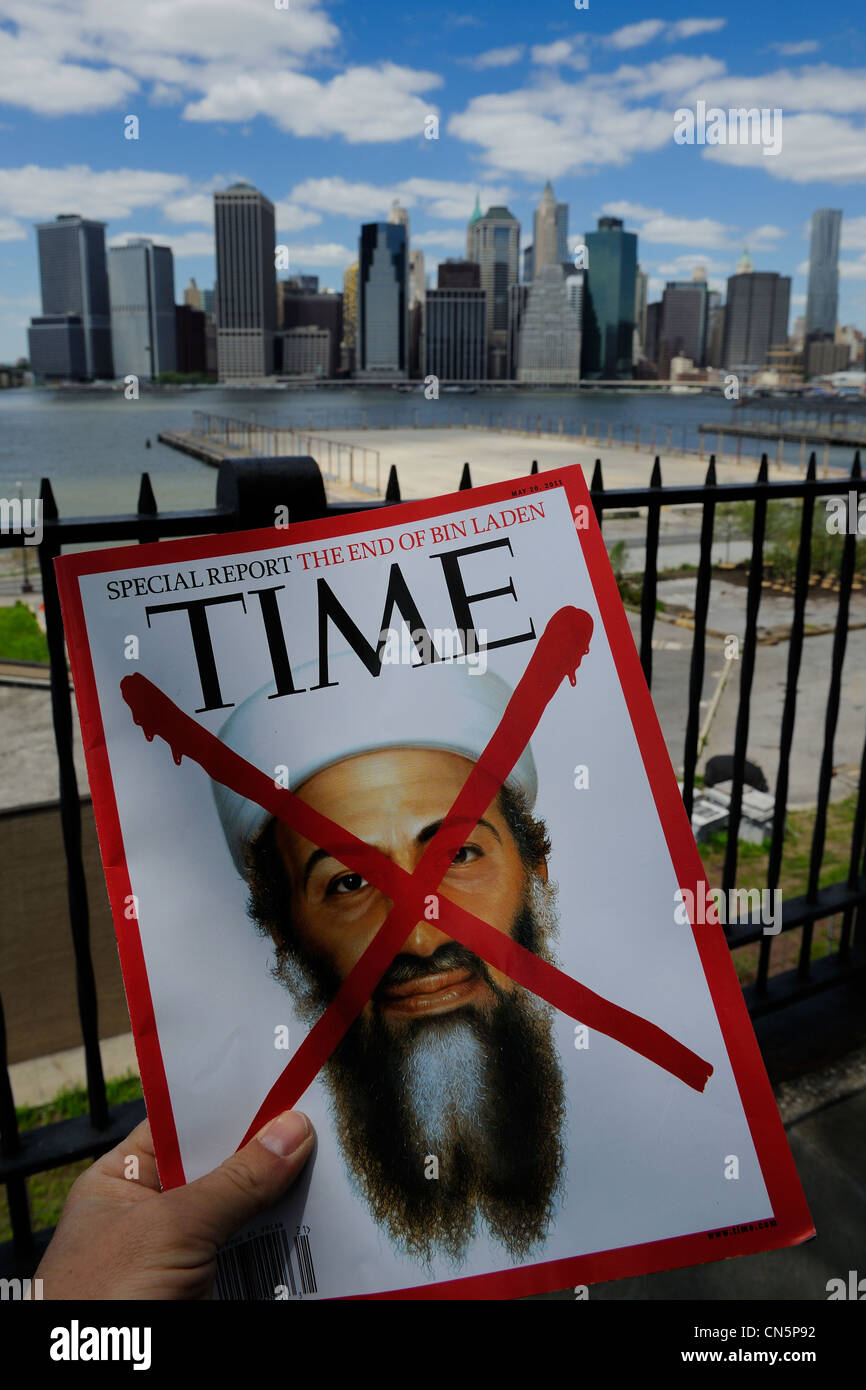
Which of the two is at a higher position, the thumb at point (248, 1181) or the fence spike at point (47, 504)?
the fence spike at point (47, 504)

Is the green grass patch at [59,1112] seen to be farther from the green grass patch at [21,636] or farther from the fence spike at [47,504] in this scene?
the green grass patch at [21,636]

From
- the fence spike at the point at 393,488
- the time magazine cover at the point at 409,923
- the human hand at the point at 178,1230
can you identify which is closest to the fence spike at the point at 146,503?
the fence spike at the point at 393,488

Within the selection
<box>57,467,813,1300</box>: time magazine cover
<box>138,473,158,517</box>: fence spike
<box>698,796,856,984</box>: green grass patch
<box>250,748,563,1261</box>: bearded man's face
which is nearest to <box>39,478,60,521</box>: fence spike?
<box>138,473,158,517</box>: fence spike

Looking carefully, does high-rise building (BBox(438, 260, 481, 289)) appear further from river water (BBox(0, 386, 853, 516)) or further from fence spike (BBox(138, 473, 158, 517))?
fence spike (BBox(138, 473, 158, 517))

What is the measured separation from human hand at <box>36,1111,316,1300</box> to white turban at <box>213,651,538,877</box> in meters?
0.28

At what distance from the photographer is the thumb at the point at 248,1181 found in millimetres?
956

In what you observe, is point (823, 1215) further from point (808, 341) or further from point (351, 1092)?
point (808, 341)

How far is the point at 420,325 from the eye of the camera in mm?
75625

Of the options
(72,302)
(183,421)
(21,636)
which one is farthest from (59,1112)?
(183,421)

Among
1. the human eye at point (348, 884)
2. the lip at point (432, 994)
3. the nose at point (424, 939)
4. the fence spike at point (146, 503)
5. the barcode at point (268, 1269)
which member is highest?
the fence spike at point (146, 503)
